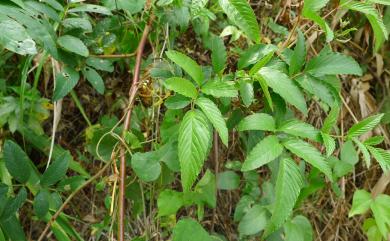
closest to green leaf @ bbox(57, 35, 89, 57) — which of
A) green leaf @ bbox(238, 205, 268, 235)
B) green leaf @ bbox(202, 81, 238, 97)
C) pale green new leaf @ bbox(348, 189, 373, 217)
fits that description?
green leaf @ bbox(202, 81, 238, 97)

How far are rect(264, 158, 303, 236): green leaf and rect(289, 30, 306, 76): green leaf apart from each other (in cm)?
19

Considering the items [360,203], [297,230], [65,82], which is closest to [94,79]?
[65,82]

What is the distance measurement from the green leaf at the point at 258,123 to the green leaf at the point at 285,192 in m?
0.07

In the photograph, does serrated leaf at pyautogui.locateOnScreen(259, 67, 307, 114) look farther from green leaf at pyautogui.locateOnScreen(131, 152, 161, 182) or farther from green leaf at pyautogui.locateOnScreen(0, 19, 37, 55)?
green leaf at pyautogui.locateOnScreen(0, 19, 37, 55)

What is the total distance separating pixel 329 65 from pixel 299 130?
0.50ft

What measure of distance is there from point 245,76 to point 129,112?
0.93ft

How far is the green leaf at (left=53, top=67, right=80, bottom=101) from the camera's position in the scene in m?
0.98

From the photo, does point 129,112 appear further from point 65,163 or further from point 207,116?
point 207,116

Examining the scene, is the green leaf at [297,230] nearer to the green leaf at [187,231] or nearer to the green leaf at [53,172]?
the green leaf at [187,231]

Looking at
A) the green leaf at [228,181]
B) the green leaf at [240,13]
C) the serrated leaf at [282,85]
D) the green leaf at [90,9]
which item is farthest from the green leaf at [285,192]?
the green leaf at [90,9]

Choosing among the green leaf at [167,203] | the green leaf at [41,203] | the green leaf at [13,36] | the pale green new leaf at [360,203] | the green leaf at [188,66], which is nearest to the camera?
the green leaf at [13,36]

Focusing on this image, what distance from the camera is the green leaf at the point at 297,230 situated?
3.52ft

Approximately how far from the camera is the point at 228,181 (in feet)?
3.95

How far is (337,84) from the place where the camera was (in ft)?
3.47
